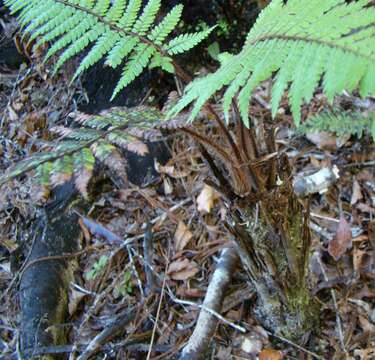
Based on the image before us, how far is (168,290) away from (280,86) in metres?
1.35

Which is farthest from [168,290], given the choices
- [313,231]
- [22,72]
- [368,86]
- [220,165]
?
[22,72]

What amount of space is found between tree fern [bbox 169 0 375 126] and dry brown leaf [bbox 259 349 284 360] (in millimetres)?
1174

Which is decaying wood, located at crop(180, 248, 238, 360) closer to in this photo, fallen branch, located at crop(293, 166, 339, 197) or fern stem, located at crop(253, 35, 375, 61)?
fallen branch, located at crop(293, 166, 339, 197)

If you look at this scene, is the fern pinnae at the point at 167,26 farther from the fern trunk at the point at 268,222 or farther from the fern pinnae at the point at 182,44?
the fern trunk at the point at 268,222

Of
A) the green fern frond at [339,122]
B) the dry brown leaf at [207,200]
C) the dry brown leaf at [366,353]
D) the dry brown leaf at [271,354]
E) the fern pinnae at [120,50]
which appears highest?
the fern pinnae at [120,50]

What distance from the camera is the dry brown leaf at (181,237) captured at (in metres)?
2.20

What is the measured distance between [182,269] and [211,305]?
307mm

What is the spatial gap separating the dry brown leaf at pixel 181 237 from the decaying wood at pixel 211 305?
0.23 metres

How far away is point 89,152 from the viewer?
Answer: 109 cm

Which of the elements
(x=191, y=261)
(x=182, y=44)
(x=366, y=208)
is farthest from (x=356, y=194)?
(x=182, y=44)

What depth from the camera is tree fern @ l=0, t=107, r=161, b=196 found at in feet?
3.33

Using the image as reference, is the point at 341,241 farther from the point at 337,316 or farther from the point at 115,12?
the point at 115,12

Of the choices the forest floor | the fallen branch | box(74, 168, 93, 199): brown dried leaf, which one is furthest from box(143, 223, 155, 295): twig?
box(74, 168, 93, 199): brown dried leaf

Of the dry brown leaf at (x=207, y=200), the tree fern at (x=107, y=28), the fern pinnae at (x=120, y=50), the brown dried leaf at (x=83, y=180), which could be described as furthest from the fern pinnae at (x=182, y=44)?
the dry brown leaf at (x=207, y=200)
